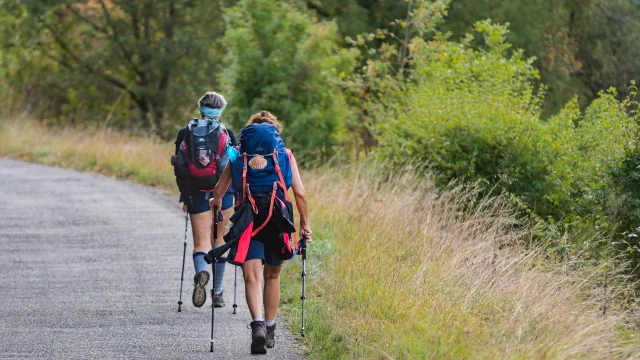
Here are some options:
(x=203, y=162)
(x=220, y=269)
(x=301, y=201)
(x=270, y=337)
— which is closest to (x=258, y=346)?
(x=270, y=337)

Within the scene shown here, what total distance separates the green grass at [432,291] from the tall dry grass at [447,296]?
0.04 feet

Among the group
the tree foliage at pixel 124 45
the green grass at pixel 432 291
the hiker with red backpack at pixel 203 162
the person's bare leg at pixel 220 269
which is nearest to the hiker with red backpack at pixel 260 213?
the green grass at pixel 432 291

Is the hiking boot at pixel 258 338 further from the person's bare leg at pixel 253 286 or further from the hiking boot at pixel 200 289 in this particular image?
the hiking boot at pixel 200 289

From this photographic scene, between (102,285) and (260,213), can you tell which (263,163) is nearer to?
(260,213)

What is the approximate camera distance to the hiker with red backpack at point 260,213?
729 cm

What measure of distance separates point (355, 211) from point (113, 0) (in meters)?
20.8

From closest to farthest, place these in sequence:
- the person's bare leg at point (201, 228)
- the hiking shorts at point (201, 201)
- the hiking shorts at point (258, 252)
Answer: the hiking shorts at point (258, 252)
the hiking shorts at point (201, 201)
the person's bare leg at point (201, 228)

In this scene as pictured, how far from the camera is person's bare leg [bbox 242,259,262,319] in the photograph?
7.34m

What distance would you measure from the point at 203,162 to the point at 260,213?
168cm

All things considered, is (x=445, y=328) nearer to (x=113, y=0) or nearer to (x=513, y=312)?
(x=513, y=312)

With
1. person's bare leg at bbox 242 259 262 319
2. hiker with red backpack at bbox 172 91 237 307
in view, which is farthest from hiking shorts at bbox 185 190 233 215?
person's bare leg at bbox 242 259 262 319

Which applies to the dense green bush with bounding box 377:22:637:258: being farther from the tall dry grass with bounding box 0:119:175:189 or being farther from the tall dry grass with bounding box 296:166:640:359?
the tall dry grass with bounding box 0:119:175:189

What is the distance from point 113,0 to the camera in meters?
31.7

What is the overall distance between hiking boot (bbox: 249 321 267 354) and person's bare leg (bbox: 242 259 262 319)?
0.25 ft
